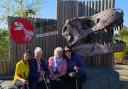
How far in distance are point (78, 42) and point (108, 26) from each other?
3.53 ft

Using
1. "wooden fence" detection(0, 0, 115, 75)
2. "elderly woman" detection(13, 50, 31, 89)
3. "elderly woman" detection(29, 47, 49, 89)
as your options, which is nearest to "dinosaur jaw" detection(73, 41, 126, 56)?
"wooden fence" detection(0, 0, 115, 75)

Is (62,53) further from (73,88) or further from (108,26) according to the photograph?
(108,26)

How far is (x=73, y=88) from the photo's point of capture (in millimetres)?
9477

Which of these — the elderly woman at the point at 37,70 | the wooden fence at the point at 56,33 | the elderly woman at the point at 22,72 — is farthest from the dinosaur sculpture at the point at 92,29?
the elderly woman at the point at 22,72

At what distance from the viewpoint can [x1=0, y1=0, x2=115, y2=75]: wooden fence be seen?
12406 millimetres

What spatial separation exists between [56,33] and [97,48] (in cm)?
158

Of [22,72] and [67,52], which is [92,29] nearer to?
[67,52]

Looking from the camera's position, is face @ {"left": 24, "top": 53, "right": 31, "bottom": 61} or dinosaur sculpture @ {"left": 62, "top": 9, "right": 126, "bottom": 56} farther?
dinosaur sculpture @ {"left": 62, "top": 9, "right": 126, "bottom": 56}

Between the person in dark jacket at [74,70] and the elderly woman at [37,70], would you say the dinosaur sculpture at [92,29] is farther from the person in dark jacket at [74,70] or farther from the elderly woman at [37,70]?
the elderly woman at [37,70]

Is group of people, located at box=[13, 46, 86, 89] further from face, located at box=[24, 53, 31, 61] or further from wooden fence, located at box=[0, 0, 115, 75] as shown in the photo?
wooden fence, located at box=[0, 0, 115, 75]

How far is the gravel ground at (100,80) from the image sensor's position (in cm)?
1165

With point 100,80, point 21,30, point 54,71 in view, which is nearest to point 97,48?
point 100,80

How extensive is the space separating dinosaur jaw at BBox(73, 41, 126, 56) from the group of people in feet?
7.88

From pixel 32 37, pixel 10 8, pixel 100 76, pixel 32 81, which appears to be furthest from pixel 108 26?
pixel 10 8
